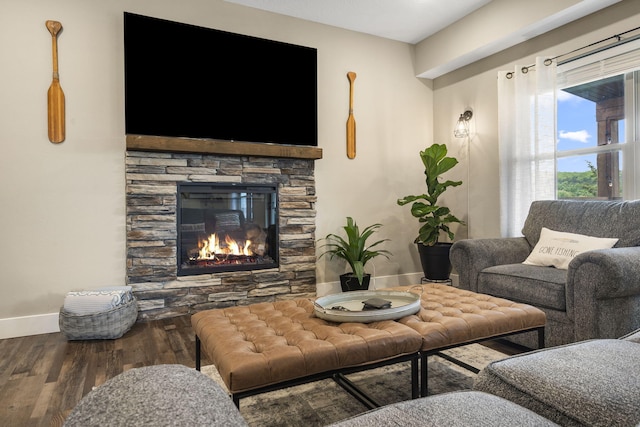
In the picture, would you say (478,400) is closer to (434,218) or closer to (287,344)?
(287,344)

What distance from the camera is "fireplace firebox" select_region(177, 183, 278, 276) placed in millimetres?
3396

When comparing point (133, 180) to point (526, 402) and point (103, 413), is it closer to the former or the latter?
point (103, 413)

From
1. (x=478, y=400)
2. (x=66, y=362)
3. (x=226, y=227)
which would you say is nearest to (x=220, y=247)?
(x=226, y=227)

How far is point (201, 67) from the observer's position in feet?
10.8

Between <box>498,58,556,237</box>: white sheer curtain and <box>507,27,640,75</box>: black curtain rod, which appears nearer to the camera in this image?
<box>507,27,640,75</box>: black curtain rod

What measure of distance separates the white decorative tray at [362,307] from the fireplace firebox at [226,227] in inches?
70.4

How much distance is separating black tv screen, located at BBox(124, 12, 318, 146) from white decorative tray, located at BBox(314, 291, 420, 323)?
6.52 ft

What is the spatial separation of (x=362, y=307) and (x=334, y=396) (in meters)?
0.43

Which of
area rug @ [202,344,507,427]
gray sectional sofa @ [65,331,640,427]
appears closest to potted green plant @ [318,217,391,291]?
area rug @ [202,344,507,427]

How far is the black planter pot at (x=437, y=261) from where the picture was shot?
3.90 m

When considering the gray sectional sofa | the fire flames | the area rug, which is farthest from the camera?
the fire flames

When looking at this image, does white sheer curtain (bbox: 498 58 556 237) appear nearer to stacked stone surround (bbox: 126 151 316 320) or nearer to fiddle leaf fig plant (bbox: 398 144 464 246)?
fiddle leaf fig plant (bbox: 398 144 464 246)

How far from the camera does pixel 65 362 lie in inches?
91.7

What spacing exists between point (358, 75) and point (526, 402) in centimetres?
376
